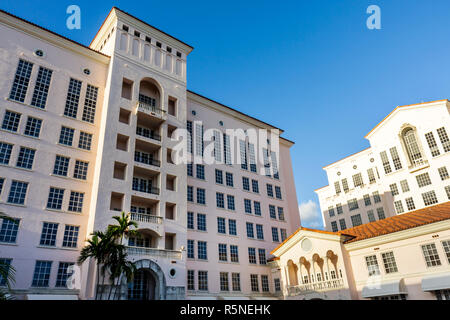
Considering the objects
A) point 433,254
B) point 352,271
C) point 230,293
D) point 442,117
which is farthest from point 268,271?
point 442,117

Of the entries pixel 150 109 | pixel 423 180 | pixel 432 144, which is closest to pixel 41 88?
pixel 150 109

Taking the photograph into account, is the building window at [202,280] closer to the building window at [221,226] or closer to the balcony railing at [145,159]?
the building window at [221,226]

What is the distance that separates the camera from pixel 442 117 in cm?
4816

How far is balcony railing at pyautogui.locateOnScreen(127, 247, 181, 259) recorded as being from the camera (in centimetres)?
3328

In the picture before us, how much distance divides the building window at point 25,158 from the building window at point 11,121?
94.3 inches

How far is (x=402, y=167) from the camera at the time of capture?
53094 millimetres

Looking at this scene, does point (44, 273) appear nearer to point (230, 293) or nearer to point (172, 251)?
point (172, 251)

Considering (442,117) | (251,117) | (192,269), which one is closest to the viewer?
(192,269)

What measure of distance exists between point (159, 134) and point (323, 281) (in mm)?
26370

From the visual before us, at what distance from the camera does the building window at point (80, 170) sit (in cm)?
3634

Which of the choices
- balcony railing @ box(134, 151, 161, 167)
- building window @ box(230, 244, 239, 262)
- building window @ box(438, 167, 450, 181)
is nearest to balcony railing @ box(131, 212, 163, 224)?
balcony railing @ box(134, 151, 161, 167)

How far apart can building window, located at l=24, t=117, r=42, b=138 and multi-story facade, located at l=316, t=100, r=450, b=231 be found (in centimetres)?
5122

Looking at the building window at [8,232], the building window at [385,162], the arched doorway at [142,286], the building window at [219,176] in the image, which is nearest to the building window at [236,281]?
the arched doorway at [142,286]

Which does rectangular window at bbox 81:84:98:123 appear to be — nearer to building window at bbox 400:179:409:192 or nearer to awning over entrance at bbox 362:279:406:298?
awning over entrance at bbox 362:279:406:298
